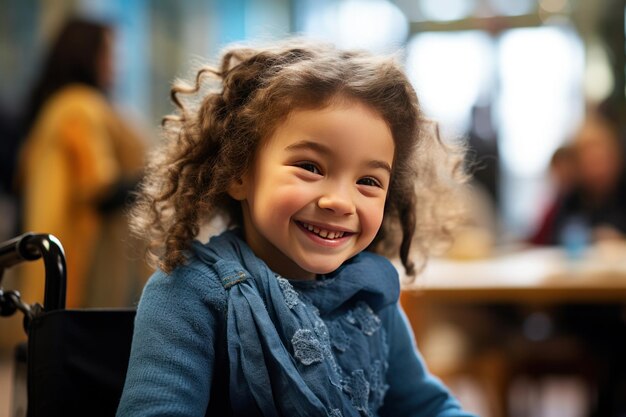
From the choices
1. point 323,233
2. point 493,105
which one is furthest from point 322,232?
point 493,105

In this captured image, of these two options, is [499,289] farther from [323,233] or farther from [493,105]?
[493,105]

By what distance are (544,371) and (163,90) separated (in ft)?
18.8

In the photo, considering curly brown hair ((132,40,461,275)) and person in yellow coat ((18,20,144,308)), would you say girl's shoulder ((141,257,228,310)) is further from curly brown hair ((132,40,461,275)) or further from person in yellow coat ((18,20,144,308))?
person in yellow coat ((18,20,144,308))

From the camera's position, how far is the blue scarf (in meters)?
0.94

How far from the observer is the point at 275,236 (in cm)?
101

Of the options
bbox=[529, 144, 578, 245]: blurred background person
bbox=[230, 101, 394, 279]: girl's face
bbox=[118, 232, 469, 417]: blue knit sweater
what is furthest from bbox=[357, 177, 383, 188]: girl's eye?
bbox=[529, 144, 578, 245]: blurred background person

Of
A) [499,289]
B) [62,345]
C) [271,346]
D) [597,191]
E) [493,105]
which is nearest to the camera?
[271,346]

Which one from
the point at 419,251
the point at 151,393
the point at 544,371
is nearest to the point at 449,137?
the point at 419,251

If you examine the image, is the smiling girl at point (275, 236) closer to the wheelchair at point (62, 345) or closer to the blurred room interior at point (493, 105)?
the wheelchair at point (62, 345)

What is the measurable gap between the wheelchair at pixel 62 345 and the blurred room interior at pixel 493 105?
6.51ft

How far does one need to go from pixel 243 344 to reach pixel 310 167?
0.22 meters

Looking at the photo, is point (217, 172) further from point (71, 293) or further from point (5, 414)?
point (5, 414)

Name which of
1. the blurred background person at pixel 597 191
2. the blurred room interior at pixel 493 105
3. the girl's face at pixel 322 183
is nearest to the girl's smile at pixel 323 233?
the girl's face at pixel 322 183

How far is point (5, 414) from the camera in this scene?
3.40 meters
